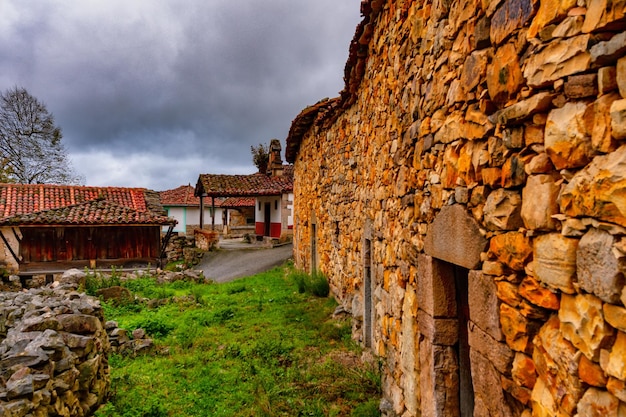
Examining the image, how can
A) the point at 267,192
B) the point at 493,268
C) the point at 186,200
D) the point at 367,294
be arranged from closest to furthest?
the point at 493,268 < the point at 367,294 < the point at 267,192 < the point at 186,200

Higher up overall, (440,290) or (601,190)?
(601,190)

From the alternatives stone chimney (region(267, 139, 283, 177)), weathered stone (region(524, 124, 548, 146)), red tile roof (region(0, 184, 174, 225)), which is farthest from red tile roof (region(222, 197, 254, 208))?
weathered stone (region(524, 124, 548, 146))

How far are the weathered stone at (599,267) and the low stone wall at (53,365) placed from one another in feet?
12.3

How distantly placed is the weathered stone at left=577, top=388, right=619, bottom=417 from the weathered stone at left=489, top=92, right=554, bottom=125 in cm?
99

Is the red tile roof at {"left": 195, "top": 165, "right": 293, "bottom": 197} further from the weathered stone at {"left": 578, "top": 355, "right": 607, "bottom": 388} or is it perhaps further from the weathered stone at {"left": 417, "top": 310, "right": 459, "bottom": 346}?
the weathered stone at {"left": 578, "top": 355, "right": 607, "bottom": 388}

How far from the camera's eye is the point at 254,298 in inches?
361

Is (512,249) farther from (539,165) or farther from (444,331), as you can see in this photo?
(444,331)

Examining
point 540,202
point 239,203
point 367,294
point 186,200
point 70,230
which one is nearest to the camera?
point 540,202

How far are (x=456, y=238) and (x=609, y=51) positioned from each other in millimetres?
1227

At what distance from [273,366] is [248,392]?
24.4 inches

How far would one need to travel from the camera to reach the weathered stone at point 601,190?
1.10 m

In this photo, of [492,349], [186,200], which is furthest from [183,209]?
[492,349]

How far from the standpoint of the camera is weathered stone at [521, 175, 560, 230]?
1.40 m

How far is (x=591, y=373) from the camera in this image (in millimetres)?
1235
